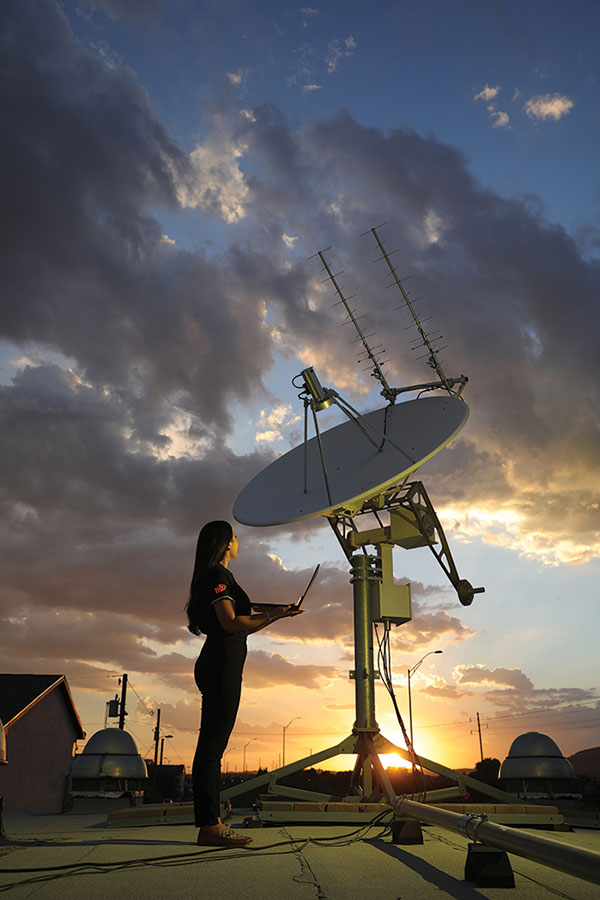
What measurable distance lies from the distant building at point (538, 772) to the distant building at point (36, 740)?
21763 millimetres

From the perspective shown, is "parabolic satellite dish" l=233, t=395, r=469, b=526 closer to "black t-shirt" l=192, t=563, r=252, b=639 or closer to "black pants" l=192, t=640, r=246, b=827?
"black t-shirt" l=192, t=563, r=252, b=639

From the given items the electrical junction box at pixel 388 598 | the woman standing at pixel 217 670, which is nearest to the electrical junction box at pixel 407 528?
the electrical junction box at pixel 388 598

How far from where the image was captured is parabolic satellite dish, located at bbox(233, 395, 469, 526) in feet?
36.3

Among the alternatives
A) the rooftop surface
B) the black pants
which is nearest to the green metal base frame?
the rooftop surface

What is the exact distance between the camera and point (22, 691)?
32.6 meters

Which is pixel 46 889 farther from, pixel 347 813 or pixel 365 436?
pixel 365 436

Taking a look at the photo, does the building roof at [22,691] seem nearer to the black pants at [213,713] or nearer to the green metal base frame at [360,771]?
the green metal base frame at [360,771]

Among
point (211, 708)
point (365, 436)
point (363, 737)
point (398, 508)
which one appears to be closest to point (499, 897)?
point (211, 708)

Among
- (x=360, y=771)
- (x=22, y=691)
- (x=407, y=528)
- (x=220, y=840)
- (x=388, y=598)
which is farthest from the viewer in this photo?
(x=22, y=691)

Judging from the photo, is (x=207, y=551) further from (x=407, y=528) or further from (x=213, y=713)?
(x=407, y=528)

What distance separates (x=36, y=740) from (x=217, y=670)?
32.7 meters

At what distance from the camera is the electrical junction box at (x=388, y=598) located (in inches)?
470

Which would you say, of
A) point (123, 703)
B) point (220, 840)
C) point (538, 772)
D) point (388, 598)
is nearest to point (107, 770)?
point (538, 772)

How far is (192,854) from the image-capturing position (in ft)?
16.2
